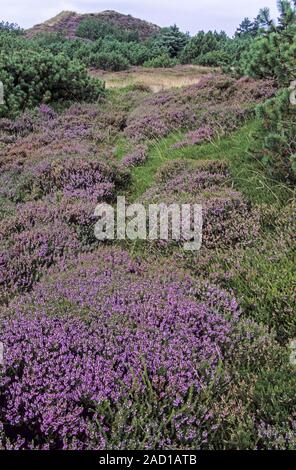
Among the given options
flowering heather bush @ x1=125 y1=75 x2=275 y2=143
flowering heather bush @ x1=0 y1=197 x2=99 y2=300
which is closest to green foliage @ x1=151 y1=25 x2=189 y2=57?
flowering heather bush @ x1=125 y1=75 x2=275 y2=143

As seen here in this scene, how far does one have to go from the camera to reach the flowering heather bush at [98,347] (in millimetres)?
2688

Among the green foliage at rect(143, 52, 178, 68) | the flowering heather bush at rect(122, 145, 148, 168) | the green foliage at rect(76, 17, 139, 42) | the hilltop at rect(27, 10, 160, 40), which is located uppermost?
the hilltop at rect(27, 10, 160, 40)

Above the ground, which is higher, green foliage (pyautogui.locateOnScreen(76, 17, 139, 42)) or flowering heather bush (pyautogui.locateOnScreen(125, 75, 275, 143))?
green foliage (pyautogui.locateOnScreen(76, 17, 139, 42))

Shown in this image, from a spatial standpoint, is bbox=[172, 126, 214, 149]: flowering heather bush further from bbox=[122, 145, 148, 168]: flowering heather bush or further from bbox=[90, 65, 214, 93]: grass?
bbox=[90, 65, 214, 93]: grass

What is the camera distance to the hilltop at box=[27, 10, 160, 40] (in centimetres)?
5036

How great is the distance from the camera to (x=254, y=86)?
10773mm

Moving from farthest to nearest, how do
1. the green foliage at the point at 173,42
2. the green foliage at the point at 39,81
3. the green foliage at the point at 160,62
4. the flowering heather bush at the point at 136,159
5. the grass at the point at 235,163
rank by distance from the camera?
the green foliage at the point at 173,42 → the green foliage at the point at 160,62 → the green foliage at the point at 39,81 → the flowering heather bush at the point at 136,159 → the grass at the point at 235,163

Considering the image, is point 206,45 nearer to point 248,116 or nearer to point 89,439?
point 248,116

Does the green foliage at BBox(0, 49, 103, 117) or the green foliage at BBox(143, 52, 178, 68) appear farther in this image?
the green foliage at BBox(143, 52, 178, 68)

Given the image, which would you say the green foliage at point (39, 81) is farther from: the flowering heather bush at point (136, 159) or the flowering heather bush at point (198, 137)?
the flowering heather bush at point (198, 137)

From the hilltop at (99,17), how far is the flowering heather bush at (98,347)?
49.8m

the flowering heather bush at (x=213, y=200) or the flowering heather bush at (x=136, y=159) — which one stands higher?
the flowering heather bush at (x=136, y=159)

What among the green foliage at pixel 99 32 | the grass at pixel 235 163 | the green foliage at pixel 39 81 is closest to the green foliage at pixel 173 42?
the green foliage at pixel 99 32

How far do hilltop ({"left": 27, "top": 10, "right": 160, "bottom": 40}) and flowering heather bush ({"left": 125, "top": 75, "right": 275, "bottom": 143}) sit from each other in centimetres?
4018
